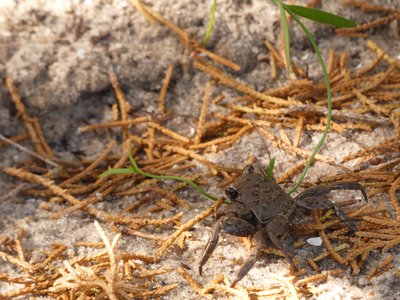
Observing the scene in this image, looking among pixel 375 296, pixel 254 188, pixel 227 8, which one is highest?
pixel 227 8

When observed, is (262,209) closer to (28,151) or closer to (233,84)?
(233,84)

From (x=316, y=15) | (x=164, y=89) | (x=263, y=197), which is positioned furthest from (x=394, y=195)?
(x=164, y=89)

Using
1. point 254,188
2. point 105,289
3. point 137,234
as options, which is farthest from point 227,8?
point 105,289

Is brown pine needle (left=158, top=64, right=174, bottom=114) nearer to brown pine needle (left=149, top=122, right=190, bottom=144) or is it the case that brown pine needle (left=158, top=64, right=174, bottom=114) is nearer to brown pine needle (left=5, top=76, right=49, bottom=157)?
brown pine needle (left=149, top=122, right=190, bottom=144)

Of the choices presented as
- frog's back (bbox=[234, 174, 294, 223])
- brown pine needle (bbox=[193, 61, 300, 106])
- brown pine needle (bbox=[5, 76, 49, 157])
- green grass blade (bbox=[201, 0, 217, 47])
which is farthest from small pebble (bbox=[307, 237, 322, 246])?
brown pine needle (bbox=[5, 76, 49, 157])

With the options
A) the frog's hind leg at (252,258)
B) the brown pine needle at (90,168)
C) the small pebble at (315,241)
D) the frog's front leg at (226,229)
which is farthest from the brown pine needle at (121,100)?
the small pebble at (315,241)

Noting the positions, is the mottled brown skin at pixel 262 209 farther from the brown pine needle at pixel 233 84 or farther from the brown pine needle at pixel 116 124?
the brown pine needle at pixel 116 124

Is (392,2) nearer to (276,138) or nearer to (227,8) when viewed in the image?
(227,8)
